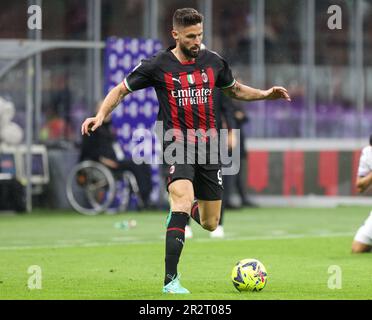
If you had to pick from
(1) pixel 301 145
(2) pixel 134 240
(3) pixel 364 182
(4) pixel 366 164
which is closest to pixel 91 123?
(3) pixel 364 182

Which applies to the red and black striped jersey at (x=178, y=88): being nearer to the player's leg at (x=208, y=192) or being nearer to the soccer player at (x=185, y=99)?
the soccer player at (x=185, y=99)

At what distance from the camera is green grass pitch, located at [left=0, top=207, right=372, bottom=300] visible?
986 centimetres

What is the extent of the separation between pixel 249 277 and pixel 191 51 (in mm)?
1881

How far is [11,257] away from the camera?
513 inches

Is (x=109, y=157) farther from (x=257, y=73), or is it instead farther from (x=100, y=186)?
(x=257, y=73)

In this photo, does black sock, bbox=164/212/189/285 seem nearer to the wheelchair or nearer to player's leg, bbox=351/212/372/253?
player's leg, bbox=351/212/372/253

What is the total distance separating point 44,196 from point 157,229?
5324mm

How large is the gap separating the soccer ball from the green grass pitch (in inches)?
4.2

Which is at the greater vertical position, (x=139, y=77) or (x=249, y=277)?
(x=139, y=77)

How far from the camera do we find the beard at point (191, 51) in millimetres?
9891

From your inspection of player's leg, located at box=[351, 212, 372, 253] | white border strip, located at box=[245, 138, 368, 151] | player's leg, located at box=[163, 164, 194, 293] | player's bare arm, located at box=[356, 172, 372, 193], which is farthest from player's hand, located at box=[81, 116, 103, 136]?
white border strip, located at box=[245, 138, 368, 151]

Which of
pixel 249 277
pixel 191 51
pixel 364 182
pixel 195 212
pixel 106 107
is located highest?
pixel 191 51

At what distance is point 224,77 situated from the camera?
34.0 ft
